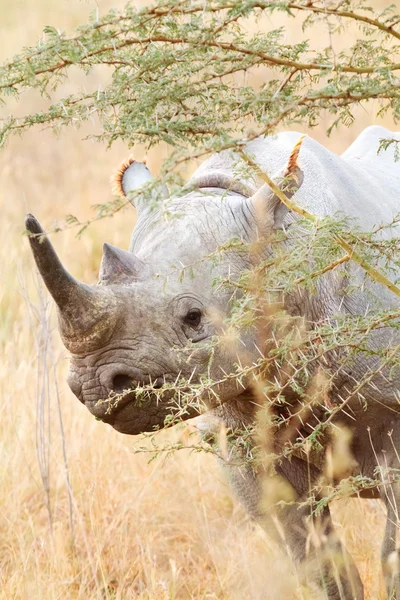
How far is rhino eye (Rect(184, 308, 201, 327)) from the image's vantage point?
3.44 meters

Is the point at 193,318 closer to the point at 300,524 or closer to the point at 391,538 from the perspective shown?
the point at 391,538

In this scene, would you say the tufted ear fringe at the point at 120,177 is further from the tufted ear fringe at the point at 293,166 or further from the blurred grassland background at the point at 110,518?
the tufted ear fringe at the point at 293,166

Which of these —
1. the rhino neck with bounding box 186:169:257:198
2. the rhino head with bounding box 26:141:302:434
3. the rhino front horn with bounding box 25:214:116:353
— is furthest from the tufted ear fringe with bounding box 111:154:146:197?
the rhino front horn with bounding box 25:214:116:353

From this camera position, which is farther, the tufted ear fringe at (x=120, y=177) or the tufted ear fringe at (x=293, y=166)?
the tufted ear fringe at (x=120, y=177)

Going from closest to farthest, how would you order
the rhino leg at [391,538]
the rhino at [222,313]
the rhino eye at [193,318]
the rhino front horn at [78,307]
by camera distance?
the rhino front horn at [78,307]
the rhino at [222,313]
the rhino eye at [193,318]
the rhino leg at [391,538]

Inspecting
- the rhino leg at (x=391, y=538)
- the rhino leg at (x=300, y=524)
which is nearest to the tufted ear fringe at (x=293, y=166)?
the rhino leg at (x=391, y=538)

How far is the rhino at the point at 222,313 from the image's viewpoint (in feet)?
10.5

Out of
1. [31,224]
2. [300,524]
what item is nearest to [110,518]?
[300,524]

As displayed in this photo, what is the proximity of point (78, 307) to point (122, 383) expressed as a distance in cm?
31

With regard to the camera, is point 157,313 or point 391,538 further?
point 391,538

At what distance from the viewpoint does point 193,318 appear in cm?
346

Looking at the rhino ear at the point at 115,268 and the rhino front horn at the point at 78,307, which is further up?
the rhino ear at the point at 115,268

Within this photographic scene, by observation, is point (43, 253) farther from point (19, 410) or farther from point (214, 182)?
point (19, 410)

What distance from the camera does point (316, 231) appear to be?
2959 mm
